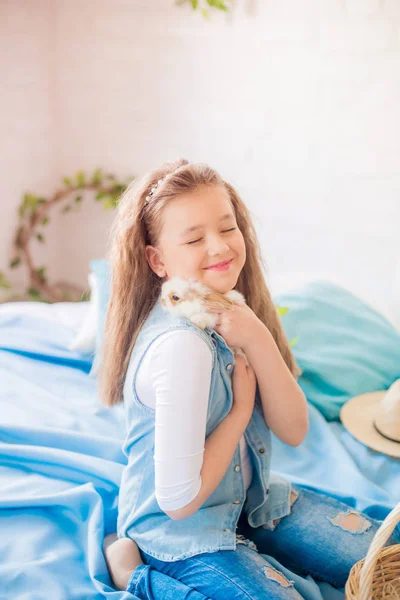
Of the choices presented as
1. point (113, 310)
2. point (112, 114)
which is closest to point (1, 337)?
point (113, 310)

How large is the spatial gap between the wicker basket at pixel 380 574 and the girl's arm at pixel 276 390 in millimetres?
248

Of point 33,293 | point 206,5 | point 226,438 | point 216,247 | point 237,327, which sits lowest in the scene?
point 33,293

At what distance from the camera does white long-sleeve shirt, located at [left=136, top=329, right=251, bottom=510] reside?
935mm

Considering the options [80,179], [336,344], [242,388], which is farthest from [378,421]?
[80,179]

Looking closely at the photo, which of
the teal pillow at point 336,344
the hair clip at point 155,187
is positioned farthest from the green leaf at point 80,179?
the hair clip at point 155,187

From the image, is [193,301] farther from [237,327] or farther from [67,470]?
[67,470]

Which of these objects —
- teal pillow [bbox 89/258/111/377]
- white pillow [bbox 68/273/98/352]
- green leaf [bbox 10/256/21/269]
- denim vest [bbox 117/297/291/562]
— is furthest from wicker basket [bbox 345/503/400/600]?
green leaf [bbox 10/256/21/269]

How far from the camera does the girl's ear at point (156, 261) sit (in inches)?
43.2

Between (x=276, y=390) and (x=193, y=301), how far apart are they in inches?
9.0

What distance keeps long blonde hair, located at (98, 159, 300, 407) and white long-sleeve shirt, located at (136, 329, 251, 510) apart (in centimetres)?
18

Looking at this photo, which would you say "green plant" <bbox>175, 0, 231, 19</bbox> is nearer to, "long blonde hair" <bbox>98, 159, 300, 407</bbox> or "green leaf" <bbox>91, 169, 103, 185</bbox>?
"green leaf" <bbox>91, 169, 103, 185</bbox>

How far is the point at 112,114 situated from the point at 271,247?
983 millimetres

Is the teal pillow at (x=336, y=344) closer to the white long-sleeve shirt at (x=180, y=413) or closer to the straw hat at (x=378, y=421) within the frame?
the straw hat at (x=378, y=421)

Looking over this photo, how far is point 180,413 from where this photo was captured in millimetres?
932
